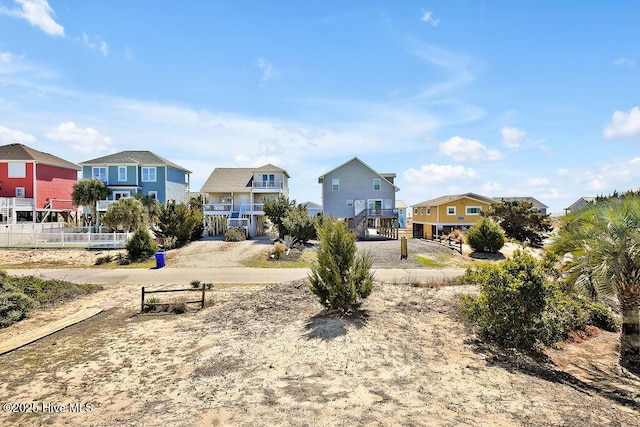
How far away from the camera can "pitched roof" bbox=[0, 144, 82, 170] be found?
3915 centimetres

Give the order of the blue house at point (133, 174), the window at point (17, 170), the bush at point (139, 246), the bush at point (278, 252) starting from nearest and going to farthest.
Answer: the bush at point (139, 246) < the bush at point (278, 252) < the window at point (17, 170) < the blue house at point (133, 174)

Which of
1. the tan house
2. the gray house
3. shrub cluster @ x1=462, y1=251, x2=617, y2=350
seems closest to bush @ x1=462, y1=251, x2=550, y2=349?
shrub cluster @ x1=462, y1=251, x2=617, y2=350

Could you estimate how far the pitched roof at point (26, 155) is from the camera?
1541 inches

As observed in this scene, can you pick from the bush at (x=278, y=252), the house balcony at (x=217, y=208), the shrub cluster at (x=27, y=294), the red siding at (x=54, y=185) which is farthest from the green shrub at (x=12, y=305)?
the red siding at (x=54, y=185)

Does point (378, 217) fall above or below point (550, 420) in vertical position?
above

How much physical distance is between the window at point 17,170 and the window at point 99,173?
6.64 m

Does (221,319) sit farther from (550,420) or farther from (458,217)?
(458,217)

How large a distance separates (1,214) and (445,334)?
4574cm

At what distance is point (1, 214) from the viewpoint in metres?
36.9

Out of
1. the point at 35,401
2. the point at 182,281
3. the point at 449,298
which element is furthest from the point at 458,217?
the point at 35,401

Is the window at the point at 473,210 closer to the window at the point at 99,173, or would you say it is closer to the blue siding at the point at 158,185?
the blue siding at the point at 158,185

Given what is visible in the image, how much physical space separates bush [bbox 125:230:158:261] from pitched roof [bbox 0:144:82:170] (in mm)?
24814

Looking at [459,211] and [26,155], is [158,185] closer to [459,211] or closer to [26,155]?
[26,155]

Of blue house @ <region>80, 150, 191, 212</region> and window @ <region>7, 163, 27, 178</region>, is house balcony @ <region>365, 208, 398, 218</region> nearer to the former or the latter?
blue house @ <region>80, 150, 191, 212</region>
